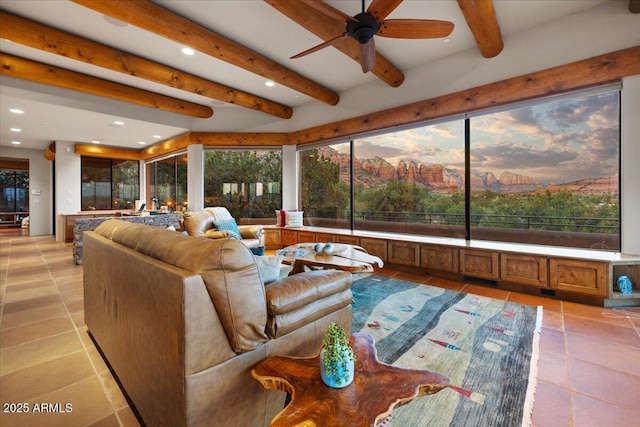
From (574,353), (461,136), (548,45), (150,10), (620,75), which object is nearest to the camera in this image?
(574,353)

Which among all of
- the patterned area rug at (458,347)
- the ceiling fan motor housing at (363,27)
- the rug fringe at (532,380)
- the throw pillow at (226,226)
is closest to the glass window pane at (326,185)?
the throw pillow at (226,226)

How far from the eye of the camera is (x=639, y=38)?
303cm

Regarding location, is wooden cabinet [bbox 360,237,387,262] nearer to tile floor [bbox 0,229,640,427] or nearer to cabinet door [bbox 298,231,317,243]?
cabinet door [bbox 298,231,317,243]

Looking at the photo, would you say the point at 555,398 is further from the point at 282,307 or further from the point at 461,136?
the point at 461,136

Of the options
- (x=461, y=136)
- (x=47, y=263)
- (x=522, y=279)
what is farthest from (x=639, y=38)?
(x=47, y=263)

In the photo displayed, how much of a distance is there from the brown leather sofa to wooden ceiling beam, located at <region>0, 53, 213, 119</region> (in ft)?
14.0

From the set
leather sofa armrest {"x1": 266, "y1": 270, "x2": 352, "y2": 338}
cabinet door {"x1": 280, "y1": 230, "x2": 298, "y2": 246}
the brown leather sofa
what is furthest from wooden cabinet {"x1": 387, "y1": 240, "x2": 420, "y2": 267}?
the brown leather sofa

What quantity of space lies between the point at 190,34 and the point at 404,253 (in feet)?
13.5

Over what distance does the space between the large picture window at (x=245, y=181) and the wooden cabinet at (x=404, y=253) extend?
3.21 m

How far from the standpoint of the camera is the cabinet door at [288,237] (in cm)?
621

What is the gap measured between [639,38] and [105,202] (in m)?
11.9

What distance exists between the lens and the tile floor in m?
1.57

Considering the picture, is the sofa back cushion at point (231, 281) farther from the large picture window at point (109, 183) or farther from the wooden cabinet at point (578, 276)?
the large picture window at point (109, 183)

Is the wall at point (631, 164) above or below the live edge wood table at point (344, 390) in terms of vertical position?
above
